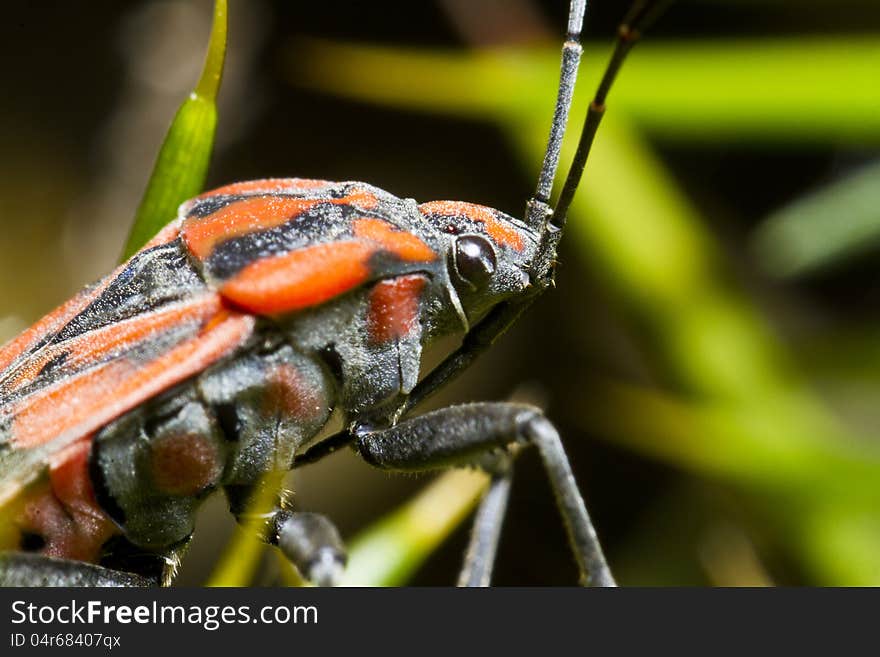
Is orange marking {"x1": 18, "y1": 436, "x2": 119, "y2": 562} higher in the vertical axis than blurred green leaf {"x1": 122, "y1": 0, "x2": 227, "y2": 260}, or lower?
lower

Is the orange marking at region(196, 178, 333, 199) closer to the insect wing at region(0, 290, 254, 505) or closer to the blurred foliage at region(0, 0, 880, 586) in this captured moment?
the blurred foliage at region(0, 0, 880, 586)

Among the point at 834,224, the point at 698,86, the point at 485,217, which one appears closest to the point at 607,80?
the point at 485,217

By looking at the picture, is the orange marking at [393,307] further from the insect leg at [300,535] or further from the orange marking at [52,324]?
the orange marking at [52,324]

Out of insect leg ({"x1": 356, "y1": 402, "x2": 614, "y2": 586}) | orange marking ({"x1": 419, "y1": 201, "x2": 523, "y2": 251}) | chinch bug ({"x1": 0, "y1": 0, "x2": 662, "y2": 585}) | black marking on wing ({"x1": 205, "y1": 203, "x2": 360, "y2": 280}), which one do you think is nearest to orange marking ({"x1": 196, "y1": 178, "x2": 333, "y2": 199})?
chinch bug ({"x1": 0, "y1": 0, "x2": 662, "y2": 585})

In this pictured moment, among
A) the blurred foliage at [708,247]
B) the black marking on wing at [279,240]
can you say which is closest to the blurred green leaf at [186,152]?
the black marking on wing at [279,240]

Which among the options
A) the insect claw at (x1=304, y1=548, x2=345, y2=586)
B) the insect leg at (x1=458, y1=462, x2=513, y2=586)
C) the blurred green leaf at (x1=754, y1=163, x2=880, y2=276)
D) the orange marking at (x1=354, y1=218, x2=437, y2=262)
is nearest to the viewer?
the insect claw at (x1=304, y1=548, x2=345, y2=586)

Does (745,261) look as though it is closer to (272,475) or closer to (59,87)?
(272,475)

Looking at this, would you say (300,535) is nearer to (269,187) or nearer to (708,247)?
(269,187)
